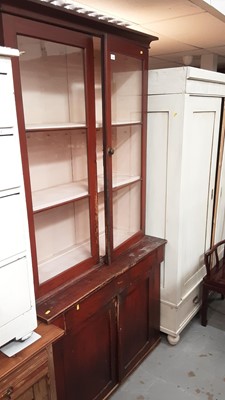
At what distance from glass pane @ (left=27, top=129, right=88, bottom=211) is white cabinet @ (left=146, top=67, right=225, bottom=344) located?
1.89 feet

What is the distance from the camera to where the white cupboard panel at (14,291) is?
1.13 m

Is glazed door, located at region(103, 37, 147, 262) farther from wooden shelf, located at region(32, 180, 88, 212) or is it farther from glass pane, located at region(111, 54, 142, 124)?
wooden shelf, located at region(32, 180, 88, 212)

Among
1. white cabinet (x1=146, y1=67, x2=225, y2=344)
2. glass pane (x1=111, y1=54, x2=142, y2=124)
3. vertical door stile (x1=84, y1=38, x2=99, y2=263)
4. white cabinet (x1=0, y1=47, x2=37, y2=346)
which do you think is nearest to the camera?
white cabinet (x1=0, y1=47, x2=37, y2=346)

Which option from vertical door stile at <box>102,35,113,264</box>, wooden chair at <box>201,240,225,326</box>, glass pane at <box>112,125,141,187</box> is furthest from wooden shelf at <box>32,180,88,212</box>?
wooden chair at <box>201,240,225,326</box>

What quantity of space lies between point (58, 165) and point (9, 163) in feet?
2.68

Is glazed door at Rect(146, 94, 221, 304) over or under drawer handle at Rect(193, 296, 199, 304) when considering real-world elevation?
over

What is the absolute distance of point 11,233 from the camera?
1.13m

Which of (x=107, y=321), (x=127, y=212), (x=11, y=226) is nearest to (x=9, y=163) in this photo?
(x=11, y=226)

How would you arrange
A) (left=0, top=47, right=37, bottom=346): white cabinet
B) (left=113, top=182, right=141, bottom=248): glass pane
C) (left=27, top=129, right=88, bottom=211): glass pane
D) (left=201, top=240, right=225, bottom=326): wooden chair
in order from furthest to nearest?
(left=201, top=240, right=225, bottom=326): wooden chair, (left=113, top=182, right=141, bottom=248): glass pane, (left=27, top=129, right=88, bottom=211): glass pane, (left=0, top=47, right=37, bottom=346): white cabinet

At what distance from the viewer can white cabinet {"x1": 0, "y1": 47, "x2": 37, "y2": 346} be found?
1052 mm

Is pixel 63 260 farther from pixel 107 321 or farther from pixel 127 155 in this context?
pixel 127 155

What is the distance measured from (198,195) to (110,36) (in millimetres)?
1308

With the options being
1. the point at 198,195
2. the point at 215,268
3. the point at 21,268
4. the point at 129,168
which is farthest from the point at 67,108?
the point at 215,268

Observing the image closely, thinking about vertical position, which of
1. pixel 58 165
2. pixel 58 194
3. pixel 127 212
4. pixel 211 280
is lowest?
pixel 211 280
